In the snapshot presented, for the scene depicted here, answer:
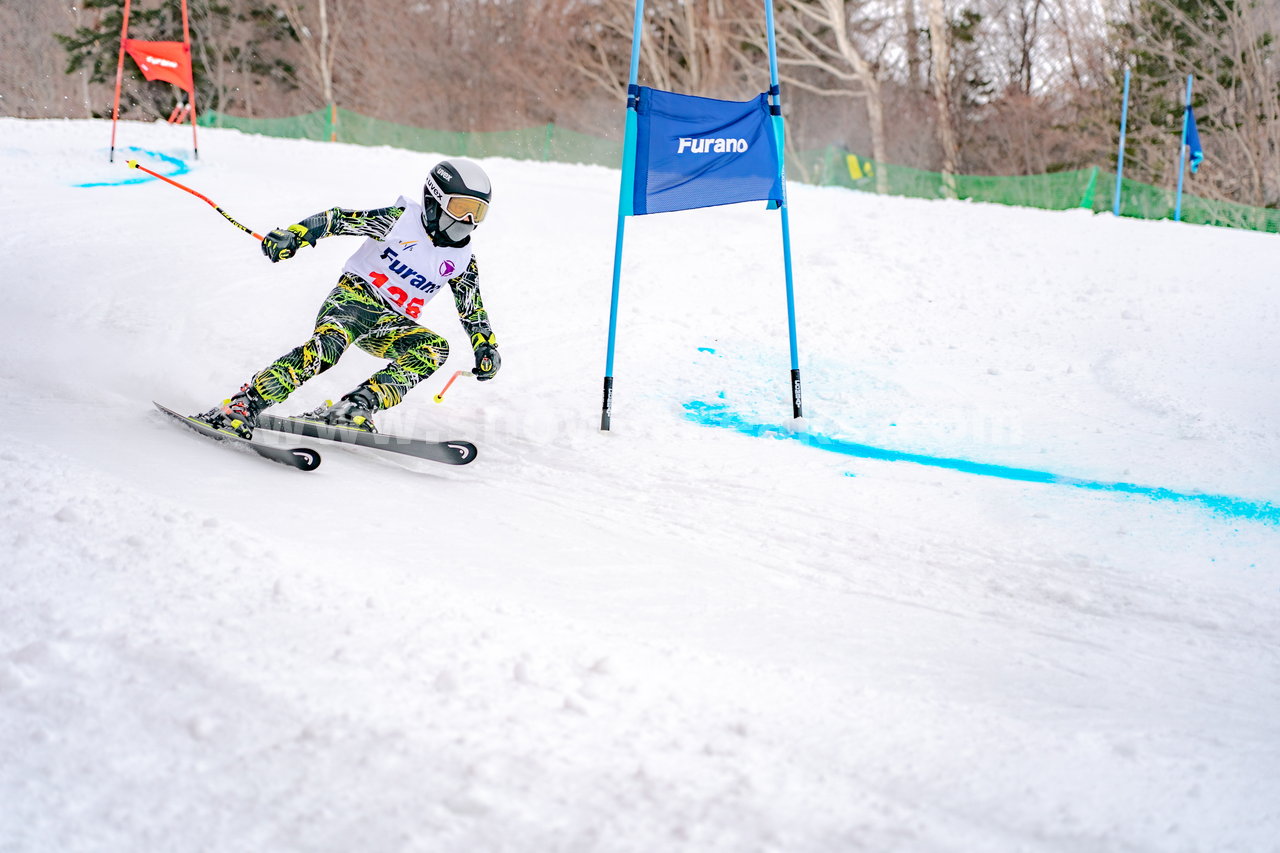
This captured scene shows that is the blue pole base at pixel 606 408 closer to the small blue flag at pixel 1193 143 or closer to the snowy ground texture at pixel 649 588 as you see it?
the snowy ground texture at pixel 649 588

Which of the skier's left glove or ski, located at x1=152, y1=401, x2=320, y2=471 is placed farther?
the skier's left glove

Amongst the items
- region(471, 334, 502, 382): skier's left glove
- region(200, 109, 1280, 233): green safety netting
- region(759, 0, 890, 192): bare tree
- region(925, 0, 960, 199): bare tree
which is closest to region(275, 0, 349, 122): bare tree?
region(200, 109, 1280, 233): green safety netting

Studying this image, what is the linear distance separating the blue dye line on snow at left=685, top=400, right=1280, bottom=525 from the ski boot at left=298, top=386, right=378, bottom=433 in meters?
2.00

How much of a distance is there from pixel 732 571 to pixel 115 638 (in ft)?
6.68

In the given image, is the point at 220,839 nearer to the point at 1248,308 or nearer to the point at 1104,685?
the point at 1104,685

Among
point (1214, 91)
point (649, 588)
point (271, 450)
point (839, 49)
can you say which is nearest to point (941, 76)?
point (1214, 91)

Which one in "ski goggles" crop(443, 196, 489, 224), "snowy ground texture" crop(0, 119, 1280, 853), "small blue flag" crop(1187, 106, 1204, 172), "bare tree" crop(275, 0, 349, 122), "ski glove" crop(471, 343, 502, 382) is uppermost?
"bare tree" crop(275, 0, 349, 122)

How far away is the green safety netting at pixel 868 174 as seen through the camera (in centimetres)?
1544

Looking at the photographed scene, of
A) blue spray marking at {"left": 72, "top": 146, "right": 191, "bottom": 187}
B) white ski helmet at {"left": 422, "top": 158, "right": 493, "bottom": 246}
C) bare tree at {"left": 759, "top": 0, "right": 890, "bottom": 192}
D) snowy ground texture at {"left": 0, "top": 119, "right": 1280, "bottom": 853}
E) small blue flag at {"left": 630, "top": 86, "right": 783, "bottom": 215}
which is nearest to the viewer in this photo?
snowy ground texture at {"left": 0, "top": 119, "right": 1280, "bottom": 853}

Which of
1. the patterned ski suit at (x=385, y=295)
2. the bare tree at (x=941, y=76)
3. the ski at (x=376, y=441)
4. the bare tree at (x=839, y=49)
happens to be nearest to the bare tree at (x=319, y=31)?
the bare tree at (x=839, y=49)

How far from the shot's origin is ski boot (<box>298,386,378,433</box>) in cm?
479

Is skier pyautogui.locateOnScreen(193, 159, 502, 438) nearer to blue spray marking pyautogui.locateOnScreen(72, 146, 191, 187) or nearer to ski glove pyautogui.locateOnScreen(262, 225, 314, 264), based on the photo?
ski glove pyautogui.locateOnScreen(262, 225, 314, 264)

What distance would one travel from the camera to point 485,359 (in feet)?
16.7

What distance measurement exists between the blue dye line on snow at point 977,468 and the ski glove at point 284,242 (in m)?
2.45
